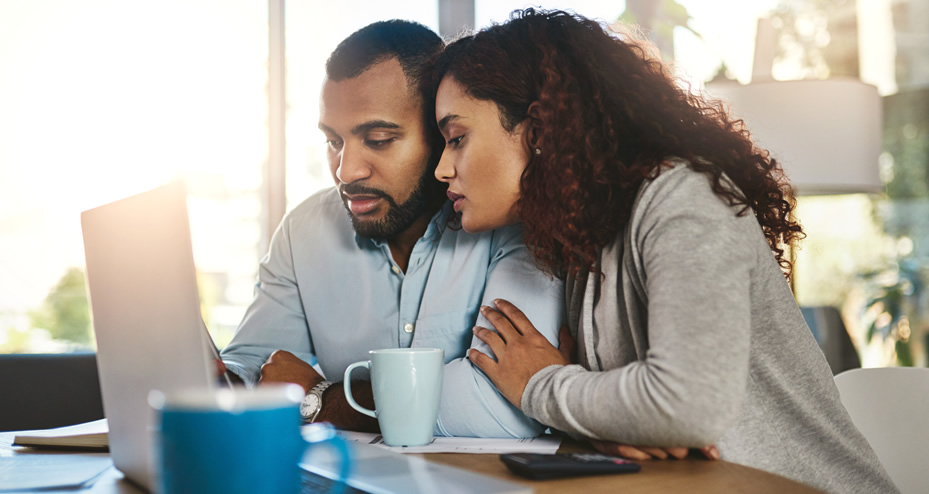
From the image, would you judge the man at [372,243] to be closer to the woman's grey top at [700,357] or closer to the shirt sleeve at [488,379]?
the shirt sleeve at [488,379]

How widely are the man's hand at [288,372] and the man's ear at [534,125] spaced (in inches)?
20.3

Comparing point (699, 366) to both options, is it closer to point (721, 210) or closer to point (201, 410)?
point (721, 210)

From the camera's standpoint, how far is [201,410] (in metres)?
0.47

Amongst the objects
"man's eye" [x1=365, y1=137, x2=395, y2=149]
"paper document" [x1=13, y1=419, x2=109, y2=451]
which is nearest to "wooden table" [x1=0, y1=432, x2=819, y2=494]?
"paper document" [x1=13, y1=419, x2=109, y2=451]

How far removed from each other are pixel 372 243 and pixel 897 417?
1016 millimetres

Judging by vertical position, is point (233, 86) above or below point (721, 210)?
above

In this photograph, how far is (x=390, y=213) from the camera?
1.56 m

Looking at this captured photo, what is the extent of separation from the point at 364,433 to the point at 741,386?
1.78 ft

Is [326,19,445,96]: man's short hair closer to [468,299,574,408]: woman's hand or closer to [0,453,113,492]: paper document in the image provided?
[468,299,574,408]: woman's hand

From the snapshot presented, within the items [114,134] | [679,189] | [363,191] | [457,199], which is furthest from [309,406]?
[114,134]

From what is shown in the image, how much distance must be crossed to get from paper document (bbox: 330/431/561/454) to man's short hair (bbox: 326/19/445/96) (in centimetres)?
80

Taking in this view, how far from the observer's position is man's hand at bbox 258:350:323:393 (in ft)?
3.97

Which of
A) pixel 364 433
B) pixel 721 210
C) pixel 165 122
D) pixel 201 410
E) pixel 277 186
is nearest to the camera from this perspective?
pixel 201 410

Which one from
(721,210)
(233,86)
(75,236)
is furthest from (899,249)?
(75,236)
